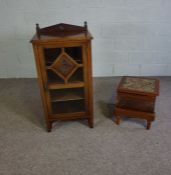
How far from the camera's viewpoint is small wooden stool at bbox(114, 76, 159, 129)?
5.52 feet

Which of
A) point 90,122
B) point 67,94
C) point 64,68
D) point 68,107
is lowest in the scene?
point 90,122

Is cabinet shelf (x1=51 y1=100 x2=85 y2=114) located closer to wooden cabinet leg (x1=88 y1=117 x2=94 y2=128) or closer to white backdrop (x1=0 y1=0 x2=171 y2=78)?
wooden cabinet leg (x1=88 y1=117 x2=94 y2=128)

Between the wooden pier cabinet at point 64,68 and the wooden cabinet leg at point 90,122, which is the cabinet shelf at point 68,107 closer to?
the wooden pier cabinet at point 64,68

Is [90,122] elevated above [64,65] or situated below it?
below

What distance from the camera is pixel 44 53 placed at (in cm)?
147

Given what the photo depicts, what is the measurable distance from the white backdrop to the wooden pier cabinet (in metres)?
1.01

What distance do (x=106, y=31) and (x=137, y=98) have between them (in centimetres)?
116

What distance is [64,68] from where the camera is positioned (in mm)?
1534

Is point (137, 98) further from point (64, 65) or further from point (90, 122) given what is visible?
point (64, 65)

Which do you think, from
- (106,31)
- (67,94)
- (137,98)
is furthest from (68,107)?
(106,31)

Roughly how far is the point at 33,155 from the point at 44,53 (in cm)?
81

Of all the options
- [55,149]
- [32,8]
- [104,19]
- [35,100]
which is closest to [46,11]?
[32,8]

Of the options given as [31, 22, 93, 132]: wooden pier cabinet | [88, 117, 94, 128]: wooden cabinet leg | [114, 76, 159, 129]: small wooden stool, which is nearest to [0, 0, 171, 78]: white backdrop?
[114, 76, 159, 129]: small wooden stool

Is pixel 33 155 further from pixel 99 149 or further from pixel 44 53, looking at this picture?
pixel 44 53
